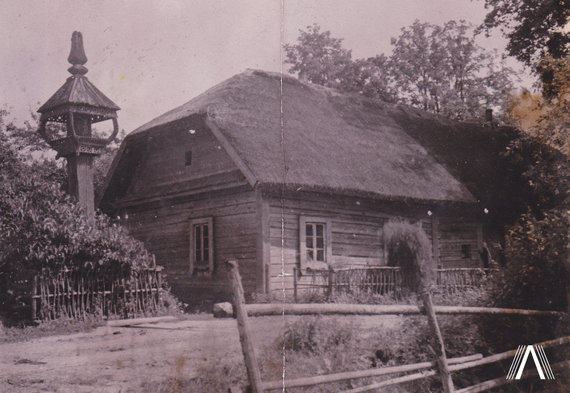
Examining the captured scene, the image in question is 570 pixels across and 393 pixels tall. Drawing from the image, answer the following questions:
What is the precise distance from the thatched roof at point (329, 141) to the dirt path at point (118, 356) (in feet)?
12.8

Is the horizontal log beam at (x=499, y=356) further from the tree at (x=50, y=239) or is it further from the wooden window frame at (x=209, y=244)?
the wooden window frame at (x=209, y=244)

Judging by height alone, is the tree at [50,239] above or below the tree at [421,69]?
below

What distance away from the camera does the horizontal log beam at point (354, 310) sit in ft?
15.6

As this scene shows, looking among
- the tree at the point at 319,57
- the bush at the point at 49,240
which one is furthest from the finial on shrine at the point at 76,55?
the tree at the point at 319,57

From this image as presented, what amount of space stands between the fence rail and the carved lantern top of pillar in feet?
9.42

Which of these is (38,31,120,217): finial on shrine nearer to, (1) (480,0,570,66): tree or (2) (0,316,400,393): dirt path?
(2) (0,316,400,393): dirt path

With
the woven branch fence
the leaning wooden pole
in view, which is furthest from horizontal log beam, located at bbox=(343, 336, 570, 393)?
the woven branch fence

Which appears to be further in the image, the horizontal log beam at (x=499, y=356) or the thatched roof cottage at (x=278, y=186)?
the thatched roof cottage at (x=278, y=186)

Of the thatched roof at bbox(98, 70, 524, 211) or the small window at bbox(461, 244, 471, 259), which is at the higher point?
the thatched roof at bbox(98, 70, 524, 211)

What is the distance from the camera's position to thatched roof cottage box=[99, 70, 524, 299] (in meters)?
13.0

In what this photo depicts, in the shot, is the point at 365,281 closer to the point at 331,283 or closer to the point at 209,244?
the point at 331,283

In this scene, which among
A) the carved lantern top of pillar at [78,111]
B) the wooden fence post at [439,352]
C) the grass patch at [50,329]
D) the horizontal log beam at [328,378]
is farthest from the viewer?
the carved lantern top of pillar at [78,111]

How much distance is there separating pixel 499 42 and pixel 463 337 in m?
7.21

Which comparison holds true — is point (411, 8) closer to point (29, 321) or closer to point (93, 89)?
point (93, 89)
